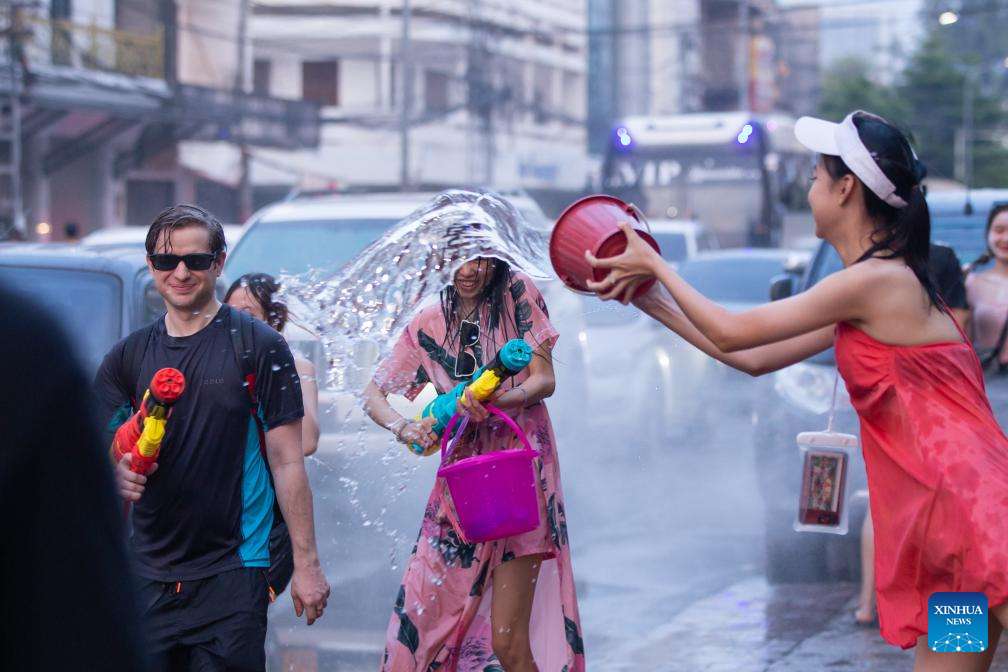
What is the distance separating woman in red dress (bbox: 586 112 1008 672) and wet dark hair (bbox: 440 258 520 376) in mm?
1261

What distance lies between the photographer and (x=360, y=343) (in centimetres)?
519

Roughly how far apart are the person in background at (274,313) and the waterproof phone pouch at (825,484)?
5.84ft

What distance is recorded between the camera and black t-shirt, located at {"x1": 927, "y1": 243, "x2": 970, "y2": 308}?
655 centimetres

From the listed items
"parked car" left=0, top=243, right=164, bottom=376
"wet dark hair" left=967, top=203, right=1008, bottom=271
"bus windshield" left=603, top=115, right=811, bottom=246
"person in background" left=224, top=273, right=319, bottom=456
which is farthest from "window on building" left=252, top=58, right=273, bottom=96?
"person in background" left=224, top=273, right=319, bottom=456

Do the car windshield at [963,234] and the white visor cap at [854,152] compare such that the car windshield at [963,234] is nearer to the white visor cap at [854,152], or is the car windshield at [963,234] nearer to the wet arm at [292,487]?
the white visor cap at [854,152]

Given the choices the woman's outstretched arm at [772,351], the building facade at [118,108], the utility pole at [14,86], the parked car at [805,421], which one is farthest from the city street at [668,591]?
the utility pole at [14,86]

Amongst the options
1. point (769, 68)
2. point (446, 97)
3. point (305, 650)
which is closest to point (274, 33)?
point (446, 97)

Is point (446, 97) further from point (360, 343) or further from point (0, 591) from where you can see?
point (0, 591)

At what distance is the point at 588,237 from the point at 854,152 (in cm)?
68

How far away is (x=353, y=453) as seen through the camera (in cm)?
621

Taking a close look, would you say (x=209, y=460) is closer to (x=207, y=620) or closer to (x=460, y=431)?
(x=207, y=620)

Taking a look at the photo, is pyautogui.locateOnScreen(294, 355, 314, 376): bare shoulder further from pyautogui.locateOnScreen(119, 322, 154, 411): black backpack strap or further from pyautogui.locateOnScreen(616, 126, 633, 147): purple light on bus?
pyautogui.locateOnScreen(616, 126, 633, 147): purple light on bus

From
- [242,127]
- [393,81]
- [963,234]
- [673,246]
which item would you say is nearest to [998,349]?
[963,234]

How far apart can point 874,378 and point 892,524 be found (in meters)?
0.35
